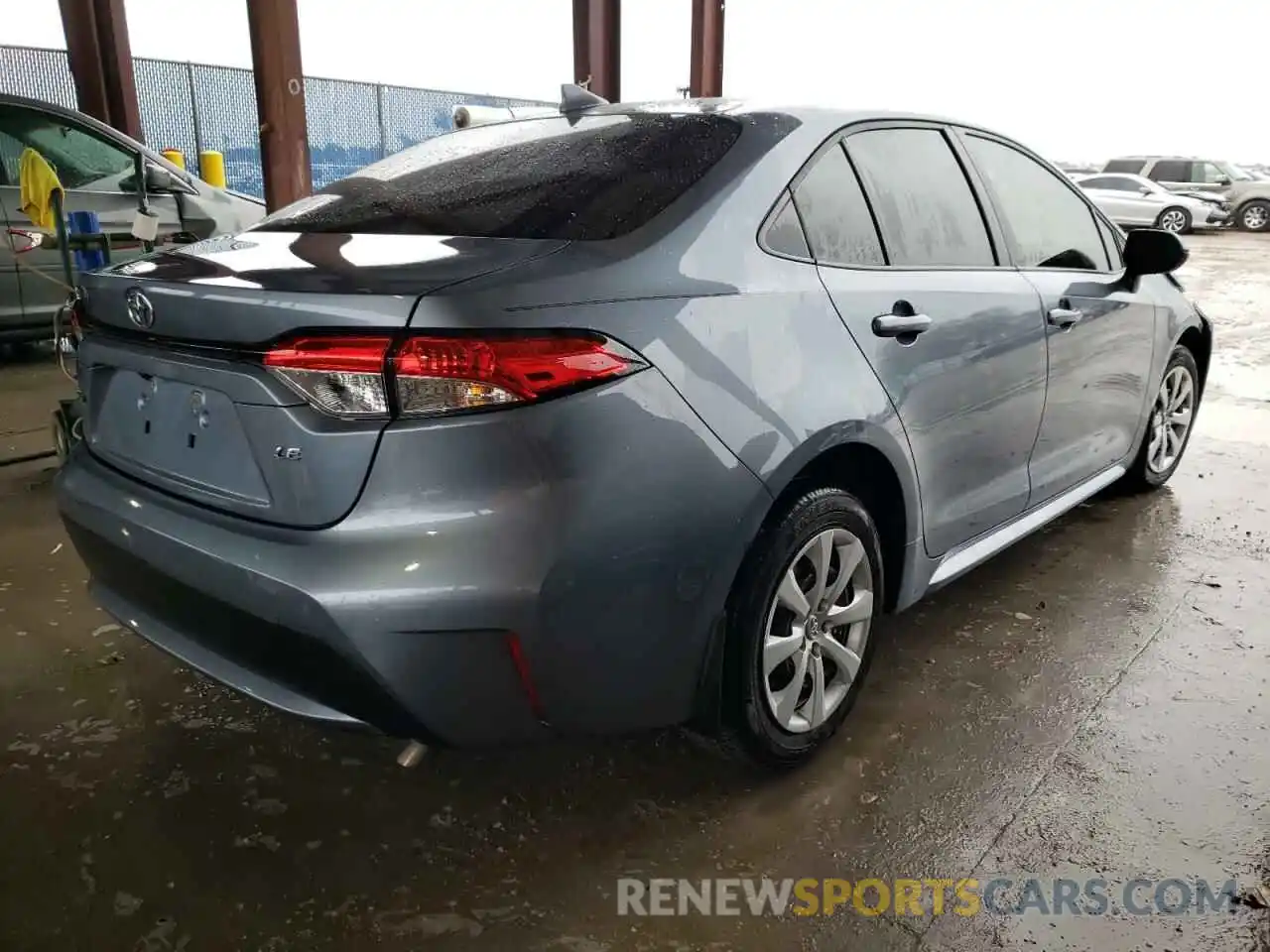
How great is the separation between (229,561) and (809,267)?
47.7 inches

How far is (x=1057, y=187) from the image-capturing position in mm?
3098

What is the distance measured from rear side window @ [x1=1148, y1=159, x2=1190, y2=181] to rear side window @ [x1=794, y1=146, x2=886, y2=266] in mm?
19734

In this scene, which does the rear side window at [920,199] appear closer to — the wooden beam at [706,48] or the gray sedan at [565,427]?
the gray sedan at [565,427]

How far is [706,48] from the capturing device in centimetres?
973

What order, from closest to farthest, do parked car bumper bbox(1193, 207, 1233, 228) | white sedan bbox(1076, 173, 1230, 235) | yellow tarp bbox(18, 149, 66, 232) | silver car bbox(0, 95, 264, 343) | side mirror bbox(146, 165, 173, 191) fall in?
yellow tarp bbox(18, 149, 66, 232), silver car bbox(0, 95, 264, 343), side mirror bbox(146, 165, 173, 191), white sedan bbox(1076, 173, 1230, 235), parked car bumper bbox(1193, 207, 1233, 228)

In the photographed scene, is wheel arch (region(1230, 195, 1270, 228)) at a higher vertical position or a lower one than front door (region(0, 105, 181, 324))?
lower

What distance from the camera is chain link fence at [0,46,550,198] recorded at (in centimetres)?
952

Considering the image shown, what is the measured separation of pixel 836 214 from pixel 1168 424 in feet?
8.21

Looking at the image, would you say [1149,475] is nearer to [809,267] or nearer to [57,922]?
[809,267]

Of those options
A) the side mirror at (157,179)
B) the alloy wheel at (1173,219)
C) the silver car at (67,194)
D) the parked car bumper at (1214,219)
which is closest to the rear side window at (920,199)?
the silver car at (67,194)

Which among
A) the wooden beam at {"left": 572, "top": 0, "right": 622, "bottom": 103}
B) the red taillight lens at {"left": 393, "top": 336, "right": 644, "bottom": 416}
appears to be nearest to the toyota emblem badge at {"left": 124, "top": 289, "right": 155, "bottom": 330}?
the red taillight lens at {"left": 393, "top": 336, "right": 644, "bottom": 416}

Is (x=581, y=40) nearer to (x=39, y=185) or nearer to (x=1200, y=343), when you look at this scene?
(x=39, y=185)

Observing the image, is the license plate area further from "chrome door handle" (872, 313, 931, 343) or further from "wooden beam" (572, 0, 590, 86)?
"wooden beam" (572, 0, 590, 86)

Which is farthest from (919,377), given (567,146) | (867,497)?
(567,146)
